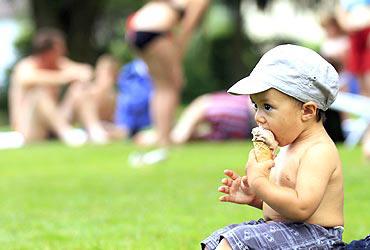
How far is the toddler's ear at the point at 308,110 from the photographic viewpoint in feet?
10.2

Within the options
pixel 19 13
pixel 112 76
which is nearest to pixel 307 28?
pixel 19 13

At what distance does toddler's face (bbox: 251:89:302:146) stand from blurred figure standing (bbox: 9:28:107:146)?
32.2ft

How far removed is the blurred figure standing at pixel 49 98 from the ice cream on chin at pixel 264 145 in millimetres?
9868

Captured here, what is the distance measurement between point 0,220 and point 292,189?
97.7 inches

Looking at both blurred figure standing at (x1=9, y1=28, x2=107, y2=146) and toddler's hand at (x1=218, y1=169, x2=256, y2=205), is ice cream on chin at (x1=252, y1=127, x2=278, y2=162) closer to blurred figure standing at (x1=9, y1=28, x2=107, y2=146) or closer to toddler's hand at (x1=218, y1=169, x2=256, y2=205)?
toddler's hand at (x1=218, y1=169, x2=256, y2=205)

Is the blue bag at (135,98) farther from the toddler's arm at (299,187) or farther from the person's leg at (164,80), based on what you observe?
the toddler's arm at (299,187)

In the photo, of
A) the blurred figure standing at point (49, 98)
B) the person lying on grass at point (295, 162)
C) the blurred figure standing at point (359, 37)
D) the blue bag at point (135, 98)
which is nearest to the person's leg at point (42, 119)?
the blurred figure standing at point (49, 98)

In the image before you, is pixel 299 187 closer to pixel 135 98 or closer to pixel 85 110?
pixel 135 98

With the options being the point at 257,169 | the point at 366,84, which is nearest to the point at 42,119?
the point at 366,84

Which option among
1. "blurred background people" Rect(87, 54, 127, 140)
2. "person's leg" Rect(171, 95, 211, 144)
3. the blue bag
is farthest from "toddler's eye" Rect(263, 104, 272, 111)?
"blurred background people" Rect(87, 54, 127, 140)

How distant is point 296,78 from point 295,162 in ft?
0.93

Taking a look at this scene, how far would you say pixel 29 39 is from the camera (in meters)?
28.5

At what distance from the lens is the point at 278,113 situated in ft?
10.2

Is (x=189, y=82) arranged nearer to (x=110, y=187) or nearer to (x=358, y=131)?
(x=358, y=131)
